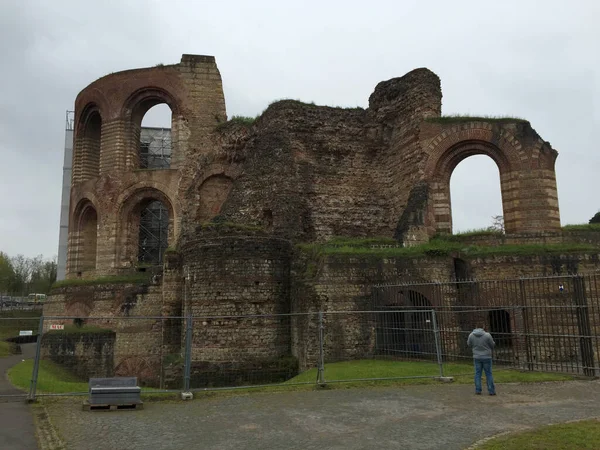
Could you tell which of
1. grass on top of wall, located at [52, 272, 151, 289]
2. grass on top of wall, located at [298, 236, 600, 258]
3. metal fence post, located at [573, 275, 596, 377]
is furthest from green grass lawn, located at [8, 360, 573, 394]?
grass on top of wall, located at [52, 272, 151, 289]

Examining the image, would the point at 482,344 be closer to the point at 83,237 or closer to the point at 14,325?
the point at 83,237

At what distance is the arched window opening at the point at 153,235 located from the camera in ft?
101

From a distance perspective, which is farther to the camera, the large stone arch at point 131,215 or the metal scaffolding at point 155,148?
the metal scaffolding at point 155,148

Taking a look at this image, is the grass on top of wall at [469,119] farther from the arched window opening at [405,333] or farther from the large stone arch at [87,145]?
the large stone arch at [87,145]

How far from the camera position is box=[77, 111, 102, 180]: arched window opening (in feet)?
94.4

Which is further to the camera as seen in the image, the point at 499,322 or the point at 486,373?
the point at 499,322

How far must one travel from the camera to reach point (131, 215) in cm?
2675

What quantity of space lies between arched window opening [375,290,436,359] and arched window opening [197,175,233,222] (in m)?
12.5

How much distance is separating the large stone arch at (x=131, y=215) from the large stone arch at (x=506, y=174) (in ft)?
42.9

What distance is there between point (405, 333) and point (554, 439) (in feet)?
27.4

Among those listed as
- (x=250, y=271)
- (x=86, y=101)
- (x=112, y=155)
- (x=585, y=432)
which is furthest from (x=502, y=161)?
(x=86, y=101)

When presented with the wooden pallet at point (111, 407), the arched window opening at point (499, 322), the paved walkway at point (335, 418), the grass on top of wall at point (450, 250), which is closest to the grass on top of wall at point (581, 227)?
the grass on top of wall at point (450, 250)

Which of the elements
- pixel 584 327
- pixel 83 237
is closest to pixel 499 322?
pixel 584 327

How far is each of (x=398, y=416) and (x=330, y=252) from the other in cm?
843
